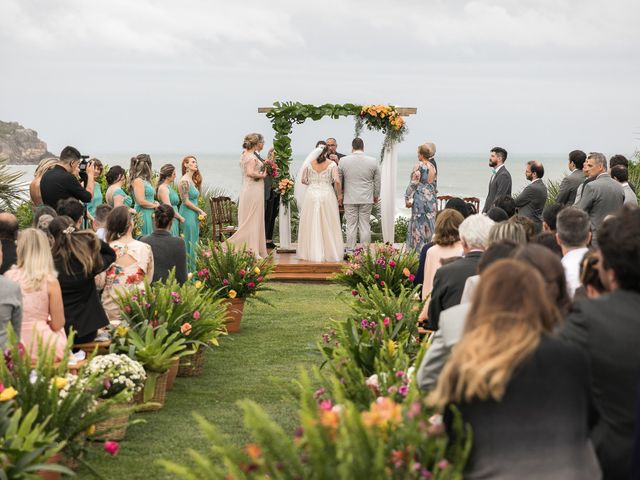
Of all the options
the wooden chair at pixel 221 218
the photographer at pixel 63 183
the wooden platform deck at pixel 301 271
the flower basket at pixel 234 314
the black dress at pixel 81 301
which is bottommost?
the wooden platform deck at pixel 301 271

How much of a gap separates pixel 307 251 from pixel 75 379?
38.7 feet

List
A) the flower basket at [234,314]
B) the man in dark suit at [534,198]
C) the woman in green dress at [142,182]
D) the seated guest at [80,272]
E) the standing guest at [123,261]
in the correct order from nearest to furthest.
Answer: the seated guest at [80,272] → the standing guest at [123,261] → the flower basket at [234,314] → the man in dark suit at [534,198] → the woman in green dress at [142,182]

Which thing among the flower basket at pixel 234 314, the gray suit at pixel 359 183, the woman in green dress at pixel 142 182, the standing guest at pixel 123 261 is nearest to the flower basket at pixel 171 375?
the standing guest at pixel 123 261

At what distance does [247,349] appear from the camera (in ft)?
37.6

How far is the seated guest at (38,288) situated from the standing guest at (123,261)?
7.05 feet

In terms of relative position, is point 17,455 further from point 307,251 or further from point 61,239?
point 307,251

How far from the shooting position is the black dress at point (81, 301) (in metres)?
7.92

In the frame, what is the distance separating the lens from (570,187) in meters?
12.9

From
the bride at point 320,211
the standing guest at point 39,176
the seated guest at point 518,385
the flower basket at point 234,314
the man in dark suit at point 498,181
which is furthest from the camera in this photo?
the bride at point 320,211

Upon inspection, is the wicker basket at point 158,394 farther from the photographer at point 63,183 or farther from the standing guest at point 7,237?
the photographer at point 63,183

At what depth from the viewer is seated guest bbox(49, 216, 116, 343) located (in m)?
7.86

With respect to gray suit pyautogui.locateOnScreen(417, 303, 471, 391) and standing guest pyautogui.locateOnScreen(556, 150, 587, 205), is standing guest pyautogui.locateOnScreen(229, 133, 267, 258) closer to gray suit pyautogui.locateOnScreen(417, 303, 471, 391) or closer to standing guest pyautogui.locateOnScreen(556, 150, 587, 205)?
standing guest pyautogui.locateOnScreen(556, 150, 587, 205)

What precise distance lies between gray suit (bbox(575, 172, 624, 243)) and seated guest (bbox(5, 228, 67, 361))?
6282mm

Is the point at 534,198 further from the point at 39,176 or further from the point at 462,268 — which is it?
the point at 462,268
